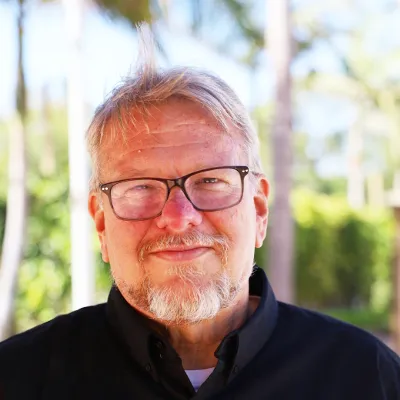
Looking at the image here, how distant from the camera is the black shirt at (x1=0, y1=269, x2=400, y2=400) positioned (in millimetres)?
1697

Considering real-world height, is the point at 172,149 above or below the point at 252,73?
below

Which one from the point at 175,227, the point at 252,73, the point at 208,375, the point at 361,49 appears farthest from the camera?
the point at 361,49

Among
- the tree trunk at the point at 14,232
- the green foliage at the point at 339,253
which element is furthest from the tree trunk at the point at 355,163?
the tree trunk at the point at 14,232

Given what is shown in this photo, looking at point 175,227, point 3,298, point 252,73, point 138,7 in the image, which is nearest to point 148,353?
point 175,227

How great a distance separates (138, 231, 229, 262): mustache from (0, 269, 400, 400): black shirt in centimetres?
20

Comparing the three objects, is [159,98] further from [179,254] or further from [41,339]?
[41,339]

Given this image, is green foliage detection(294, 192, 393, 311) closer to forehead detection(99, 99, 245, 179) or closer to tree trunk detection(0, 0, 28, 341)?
tree trunk detection(0, 0, 28, 341)

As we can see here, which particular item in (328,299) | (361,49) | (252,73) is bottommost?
(328,299)

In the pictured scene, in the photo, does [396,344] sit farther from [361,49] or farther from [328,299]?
[361,49]

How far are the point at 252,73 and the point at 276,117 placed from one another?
17.6 ft

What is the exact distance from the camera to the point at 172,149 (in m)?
1.72

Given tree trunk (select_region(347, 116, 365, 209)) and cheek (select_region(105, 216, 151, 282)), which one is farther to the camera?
tree trunk (select_region(347, 116, 365, 209))

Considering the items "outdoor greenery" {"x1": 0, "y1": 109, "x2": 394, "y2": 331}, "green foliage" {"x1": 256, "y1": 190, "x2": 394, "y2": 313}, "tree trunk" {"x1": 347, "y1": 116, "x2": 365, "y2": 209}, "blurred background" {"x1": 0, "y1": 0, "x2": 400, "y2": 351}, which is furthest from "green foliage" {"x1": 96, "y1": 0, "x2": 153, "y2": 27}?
"tree trunk" {"x1": 347, "y1": 116, "x2": 365, "y2": 209}

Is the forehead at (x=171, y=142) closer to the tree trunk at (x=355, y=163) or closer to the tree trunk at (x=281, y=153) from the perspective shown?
the tree trunk at (x=281, y=153)
